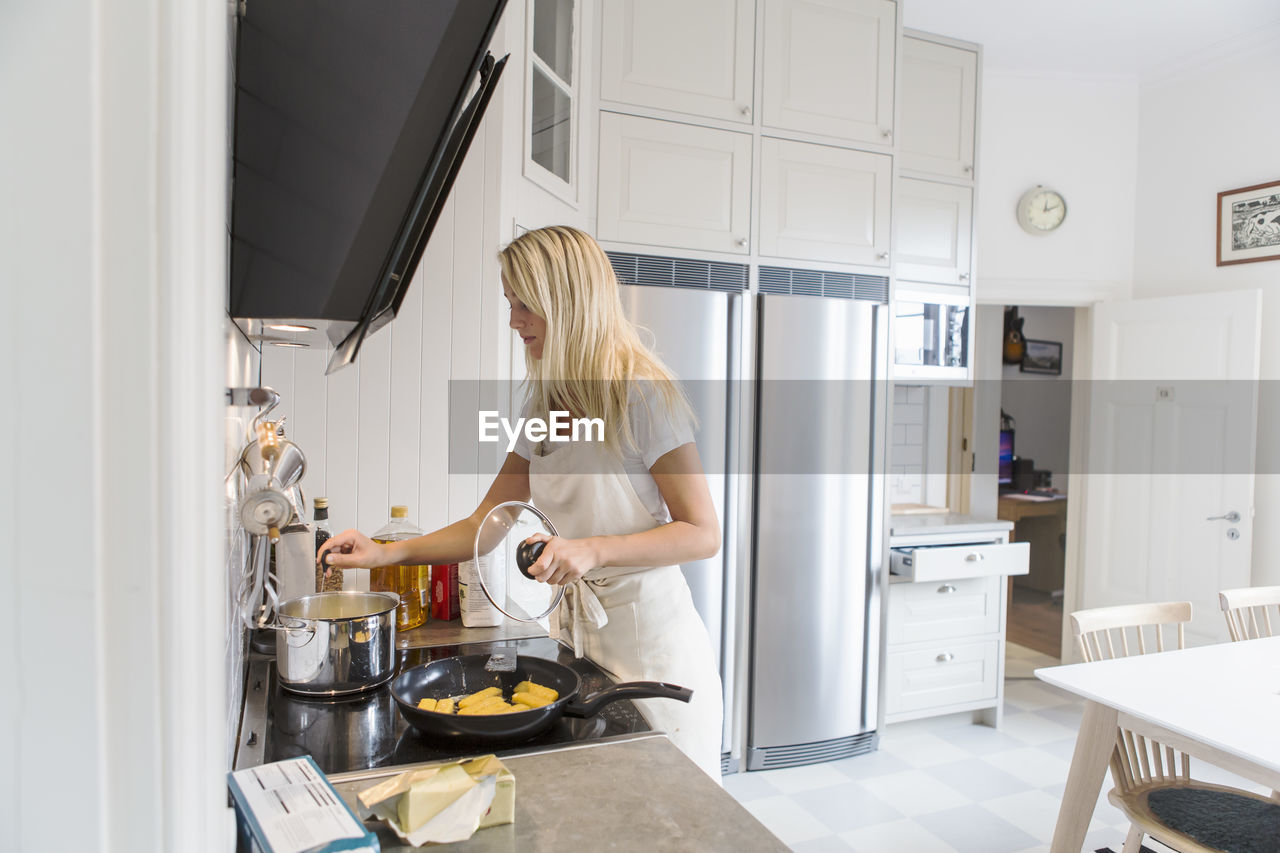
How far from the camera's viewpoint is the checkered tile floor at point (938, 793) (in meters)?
2.48

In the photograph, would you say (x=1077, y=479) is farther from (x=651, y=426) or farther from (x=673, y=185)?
(x=651, y=426)

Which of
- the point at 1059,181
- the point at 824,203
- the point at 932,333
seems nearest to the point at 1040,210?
the point at 1059,181

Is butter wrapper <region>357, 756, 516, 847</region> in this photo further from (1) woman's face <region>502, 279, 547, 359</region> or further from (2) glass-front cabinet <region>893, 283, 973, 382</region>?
(2) glass-front cabinet <region>893, 283, 973, 382</region>

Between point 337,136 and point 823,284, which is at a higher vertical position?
point 823,284

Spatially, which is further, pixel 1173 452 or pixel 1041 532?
pixel 1041 532

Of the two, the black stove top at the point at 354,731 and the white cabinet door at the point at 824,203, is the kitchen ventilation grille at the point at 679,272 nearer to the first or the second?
the white cabinet door at the point at 824,203

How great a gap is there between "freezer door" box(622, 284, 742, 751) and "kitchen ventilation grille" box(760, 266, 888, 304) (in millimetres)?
242

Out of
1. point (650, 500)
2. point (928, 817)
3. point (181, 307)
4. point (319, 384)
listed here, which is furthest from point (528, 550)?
point (928, 817)

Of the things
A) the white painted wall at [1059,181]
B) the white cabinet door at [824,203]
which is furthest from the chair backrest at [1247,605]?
the white painted wall at [1059,181]

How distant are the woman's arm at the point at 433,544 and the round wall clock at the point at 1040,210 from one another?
→ 3.11 meters

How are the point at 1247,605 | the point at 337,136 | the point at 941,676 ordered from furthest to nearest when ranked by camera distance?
the point at 941,676 → the point at 1247,605 → the point at 337,136

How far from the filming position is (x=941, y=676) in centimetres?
324

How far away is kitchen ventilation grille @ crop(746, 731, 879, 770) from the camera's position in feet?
9.32

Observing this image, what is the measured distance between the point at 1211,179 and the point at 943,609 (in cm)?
227
